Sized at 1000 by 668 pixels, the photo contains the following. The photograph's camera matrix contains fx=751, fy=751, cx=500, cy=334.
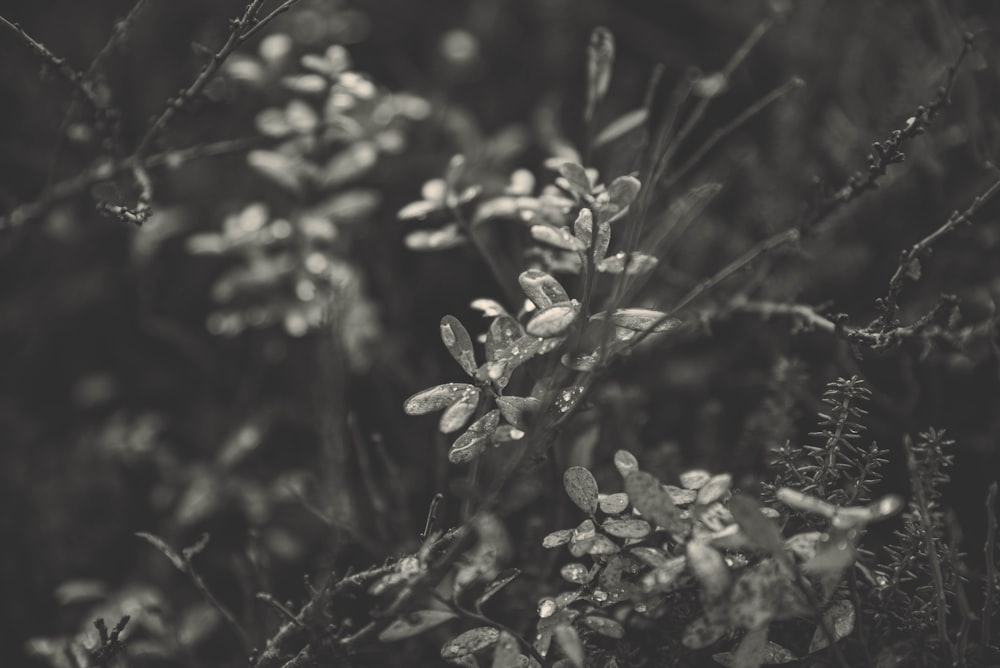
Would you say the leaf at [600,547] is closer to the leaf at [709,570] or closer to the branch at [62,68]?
the leaf at [709,570]

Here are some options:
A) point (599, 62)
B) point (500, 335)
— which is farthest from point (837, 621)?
point (599, 62)

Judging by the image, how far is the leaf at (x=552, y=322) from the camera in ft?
2.31

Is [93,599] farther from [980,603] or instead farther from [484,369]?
[980,603]

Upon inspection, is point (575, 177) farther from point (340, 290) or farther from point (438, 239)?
point (340, 290)

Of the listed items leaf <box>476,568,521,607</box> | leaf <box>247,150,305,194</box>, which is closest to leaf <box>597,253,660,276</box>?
leaf <box>476,568,521,607</box>

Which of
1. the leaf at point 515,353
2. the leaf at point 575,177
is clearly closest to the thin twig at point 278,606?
the leaf at point 515,353

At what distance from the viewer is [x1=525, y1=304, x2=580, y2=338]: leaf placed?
2.31ft

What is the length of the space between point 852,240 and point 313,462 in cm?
111

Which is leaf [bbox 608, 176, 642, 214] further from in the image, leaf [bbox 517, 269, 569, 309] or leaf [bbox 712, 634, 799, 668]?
leaf [bbox 712, 634, 799, 668]

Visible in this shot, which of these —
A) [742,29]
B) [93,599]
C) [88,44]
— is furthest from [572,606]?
[88,44]

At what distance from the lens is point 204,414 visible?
1463 millimetres

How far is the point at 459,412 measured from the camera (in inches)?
28.7

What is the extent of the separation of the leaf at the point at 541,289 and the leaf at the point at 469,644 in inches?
13.0

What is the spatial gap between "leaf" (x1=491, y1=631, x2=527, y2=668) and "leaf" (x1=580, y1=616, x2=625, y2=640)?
75mm
